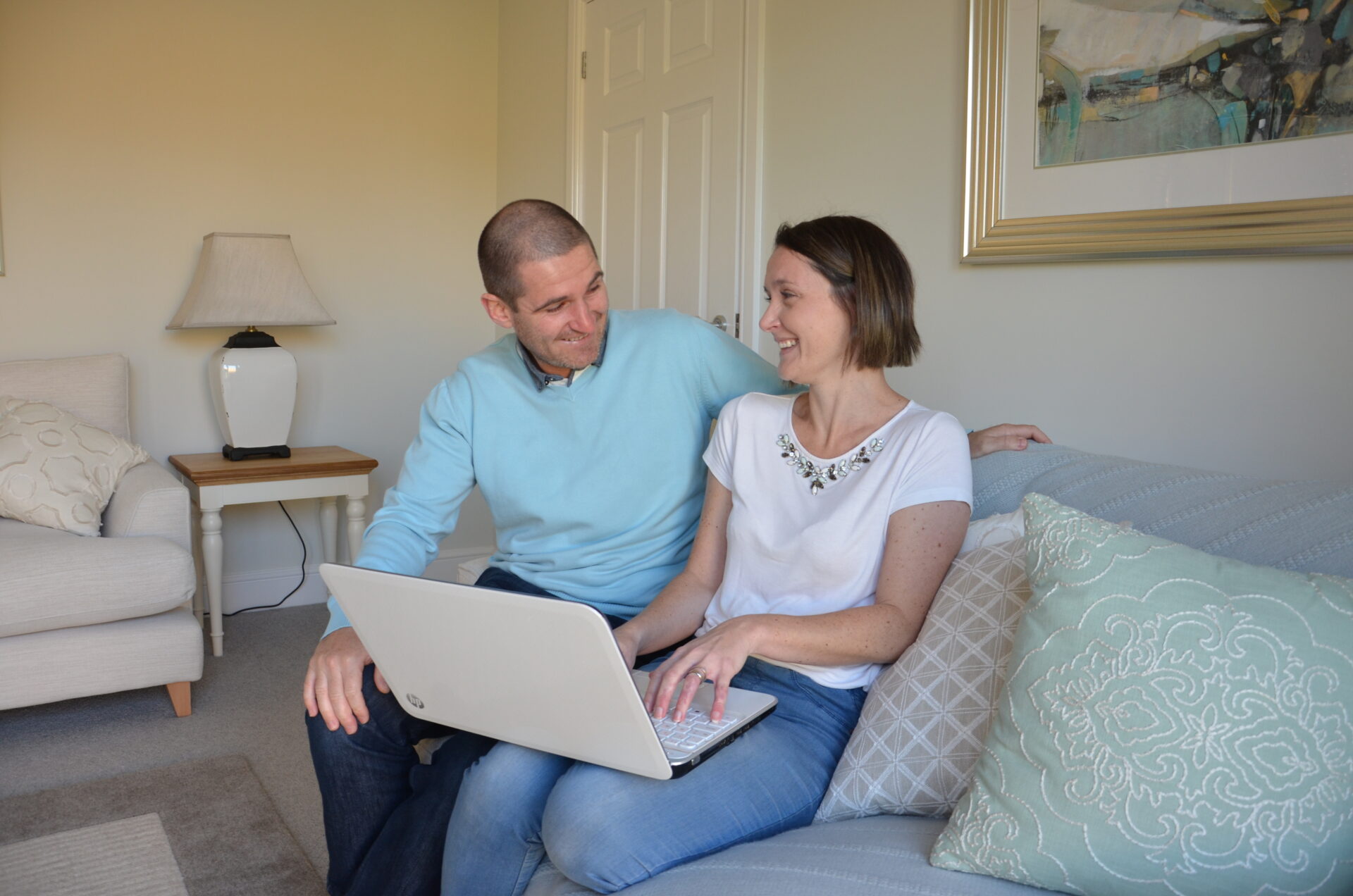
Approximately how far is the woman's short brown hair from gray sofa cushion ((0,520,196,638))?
194 cm

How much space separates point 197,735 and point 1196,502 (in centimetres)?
233

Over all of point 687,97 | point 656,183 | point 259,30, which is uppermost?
point 259,30

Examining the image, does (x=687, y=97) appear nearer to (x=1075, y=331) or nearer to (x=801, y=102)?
(x=801, y=102)

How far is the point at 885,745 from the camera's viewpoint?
1.20m

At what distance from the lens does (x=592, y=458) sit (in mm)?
1729

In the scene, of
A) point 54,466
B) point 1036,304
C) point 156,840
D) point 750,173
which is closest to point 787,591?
point 1036,304

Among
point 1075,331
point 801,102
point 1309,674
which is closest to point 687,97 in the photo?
point 801,102

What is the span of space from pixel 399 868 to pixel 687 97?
221cm

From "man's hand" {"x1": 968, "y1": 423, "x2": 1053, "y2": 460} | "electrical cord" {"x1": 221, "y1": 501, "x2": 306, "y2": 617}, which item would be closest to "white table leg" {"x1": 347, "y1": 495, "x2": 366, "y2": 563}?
"electrical cord" {"x1": 221, "y1": 501, "x2": 306, "y2": 617}

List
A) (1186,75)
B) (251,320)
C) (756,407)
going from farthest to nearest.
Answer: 1. (251,320)
2. (1186,75)
3. (756,407)

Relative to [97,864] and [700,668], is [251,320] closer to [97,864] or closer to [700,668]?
[97,864]

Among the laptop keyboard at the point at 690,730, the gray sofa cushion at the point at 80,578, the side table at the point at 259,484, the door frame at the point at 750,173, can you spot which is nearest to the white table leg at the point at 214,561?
the side table at the point at 259,484

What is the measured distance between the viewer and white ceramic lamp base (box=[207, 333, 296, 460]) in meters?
3.33

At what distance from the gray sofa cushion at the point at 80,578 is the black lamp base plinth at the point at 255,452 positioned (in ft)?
2.30
